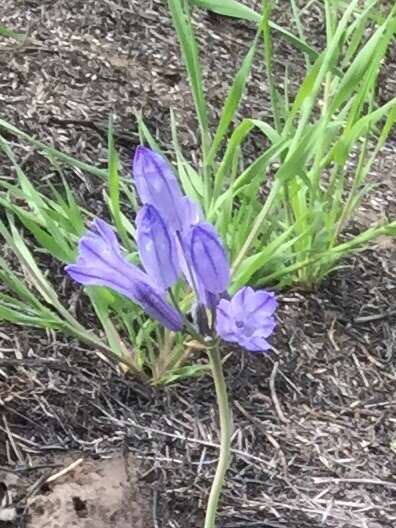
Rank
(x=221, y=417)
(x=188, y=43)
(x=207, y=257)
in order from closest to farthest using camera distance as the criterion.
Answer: (x=207, y=257), (x=221, y=417), (x=188, y=43)

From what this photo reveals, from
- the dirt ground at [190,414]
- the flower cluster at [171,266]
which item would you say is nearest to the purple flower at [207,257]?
the flower cluster at [171,266]

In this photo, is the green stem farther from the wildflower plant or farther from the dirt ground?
the dirt ground

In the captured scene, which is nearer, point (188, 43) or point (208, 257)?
point (208, 257)

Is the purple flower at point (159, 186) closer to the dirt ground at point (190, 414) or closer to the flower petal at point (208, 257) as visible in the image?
the flower petal at point (208, 257)

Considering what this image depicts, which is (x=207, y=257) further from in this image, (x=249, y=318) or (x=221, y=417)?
(x=221, y=417)

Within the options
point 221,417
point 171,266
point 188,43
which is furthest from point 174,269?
point 188,43

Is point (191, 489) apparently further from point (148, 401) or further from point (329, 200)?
point (329, 200)
